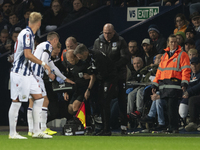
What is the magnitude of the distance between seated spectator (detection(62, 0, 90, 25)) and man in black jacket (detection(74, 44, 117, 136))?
6044 mm

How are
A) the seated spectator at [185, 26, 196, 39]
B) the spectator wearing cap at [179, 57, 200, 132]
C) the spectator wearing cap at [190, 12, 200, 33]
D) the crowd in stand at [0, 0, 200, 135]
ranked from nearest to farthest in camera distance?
1. the crowd in stand at [0, 0, 200, 135]
2. the spectator wearing cap at [179, 57, 200, 132]
3. the seated spectator at [185, 26, 196, 39]
4. the spectator wearing cap at [190, 12, 200, 33]

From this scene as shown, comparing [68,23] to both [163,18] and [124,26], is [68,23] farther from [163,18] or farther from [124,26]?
[163,18]

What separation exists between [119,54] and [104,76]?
2.46 feet

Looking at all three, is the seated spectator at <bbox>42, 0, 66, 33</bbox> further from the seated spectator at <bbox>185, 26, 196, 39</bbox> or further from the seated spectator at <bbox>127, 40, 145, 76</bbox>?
the seated spectator at <bbox>185, 26, 196, 39</bbox>

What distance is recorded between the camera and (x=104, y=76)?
1019cm

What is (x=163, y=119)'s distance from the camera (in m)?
11.0

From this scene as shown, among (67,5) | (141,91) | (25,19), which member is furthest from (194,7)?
(25,19)

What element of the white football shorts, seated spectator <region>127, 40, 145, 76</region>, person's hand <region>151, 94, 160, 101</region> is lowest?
person's hand <region>151, 94, 160, 101</region>

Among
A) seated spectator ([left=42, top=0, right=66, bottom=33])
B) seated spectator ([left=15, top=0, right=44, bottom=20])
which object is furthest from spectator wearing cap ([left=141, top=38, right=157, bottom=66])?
seated spectator ([left=15, top=0, right=44, bottom=20])

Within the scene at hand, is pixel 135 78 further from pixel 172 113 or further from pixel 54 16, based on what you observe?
pixel 54 16

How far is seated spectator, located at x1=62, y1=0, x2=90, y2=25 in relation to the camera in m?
16.1

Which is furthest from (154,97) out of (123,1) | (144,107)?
(123,1)

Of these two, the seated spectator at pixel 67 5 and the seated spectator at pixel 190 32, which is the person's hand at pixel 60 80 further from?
the seated spectator at pixel 67 5

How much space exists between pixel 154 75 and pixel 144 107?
2.74 ft
